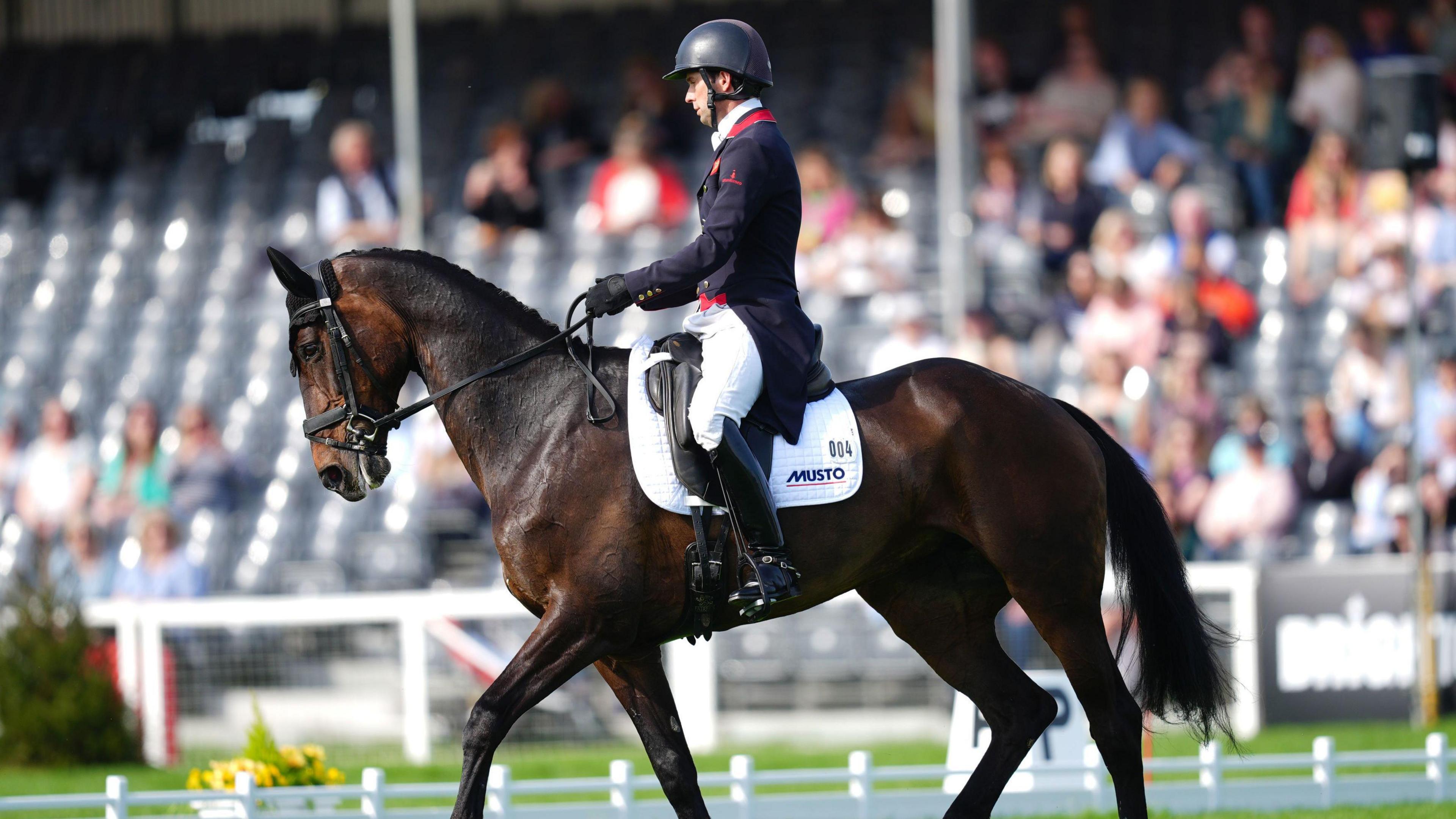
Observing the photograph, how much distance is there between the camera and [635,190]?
1375cm

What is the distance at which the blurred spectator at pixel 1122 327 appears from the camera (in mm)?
11555

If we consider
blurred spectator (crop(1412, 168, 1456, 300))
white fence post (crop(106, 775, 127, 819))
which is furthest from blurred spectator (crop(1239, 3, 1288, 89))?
white fence post (crop(106, 775, 127, 819))

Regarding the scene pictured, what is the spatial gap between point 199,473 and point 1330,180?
27.0 ft

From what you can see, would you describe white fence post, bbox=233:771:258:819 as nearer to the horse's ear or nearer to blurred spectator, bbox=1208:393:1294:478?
the horse's ear

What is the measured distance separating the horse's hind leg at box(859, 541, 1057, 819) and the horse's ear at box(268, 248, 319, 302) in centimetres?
210

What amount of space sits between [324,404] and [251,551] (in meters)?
7.02

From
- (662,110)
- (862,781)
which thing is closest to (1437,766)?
(862,781)

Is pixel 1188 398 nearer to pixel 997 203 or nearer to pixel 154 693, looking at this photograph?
pixel 997 203

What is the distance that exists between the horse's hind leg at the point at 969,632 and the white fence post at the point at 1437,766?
247 centimetres

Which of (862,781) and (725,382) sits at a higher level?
(725,382)

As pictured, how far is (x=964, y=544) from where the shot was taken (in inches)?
229

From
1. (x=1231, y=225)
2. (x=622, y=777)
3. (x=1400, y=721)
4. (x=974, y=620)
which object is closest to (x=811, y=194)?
(x=1231, y=225)

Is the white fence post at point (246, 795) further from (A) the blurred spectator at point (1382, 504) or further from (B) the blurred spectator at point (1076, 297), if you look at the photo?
(B) the blurred spectator at point (1076, 297)

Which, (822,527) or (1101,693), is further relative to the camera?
(1101,693)
